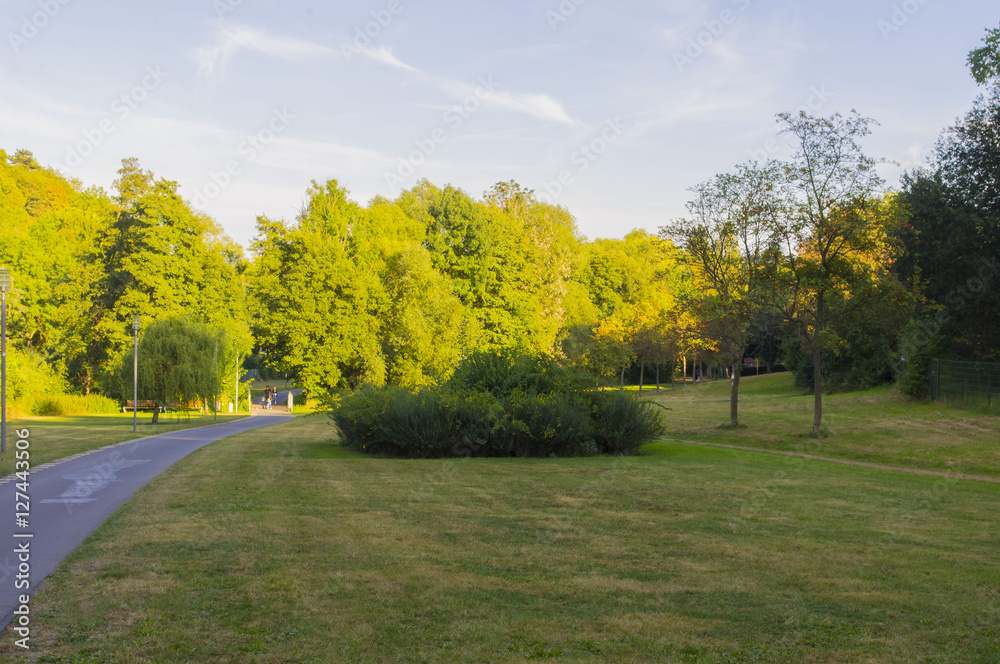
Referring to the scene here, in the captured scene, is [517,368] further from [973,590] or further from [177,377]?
[177,377]

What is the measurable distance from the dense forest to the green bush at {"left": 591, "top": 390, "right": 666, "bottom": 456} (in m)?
3.33

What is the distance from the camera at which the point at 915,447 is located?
21.4 metres

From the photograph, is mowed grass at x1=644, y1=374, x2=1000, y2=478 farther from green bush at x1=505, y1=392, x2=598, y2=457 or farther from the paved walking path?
green bush at x1=505, y1=392, x2=598, y2=457

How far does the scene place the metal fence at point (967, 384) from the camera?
28312mm

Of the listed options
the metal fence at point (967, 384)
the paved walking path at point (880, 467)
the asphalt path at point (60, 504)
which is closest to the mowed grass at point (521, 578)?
the asphalt path at point (60, 504)

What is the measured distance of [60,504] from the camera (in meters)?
10.4

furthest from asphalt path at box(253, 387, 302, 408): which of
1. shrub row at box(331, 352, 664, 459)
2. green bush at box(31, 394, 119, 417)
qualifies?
shrub row at box(331, 352, 664, 459)

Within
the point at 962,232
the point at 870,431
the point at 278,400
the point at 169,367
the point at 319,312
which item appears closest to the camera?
the point at 870,431

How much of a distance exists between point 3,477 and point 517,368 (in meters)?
12.5

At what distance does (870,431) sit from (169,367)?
88.4 ft

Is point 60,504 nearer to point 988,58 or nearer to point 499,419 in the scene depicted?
point 499,419

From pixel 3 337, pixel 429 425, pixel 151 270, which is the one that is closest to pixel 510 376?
pixel 429 425

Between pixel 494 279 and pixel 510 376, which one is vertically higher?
pixel 494 279

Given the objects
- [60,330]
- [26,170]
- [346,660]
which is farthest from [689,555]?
[26,170]
